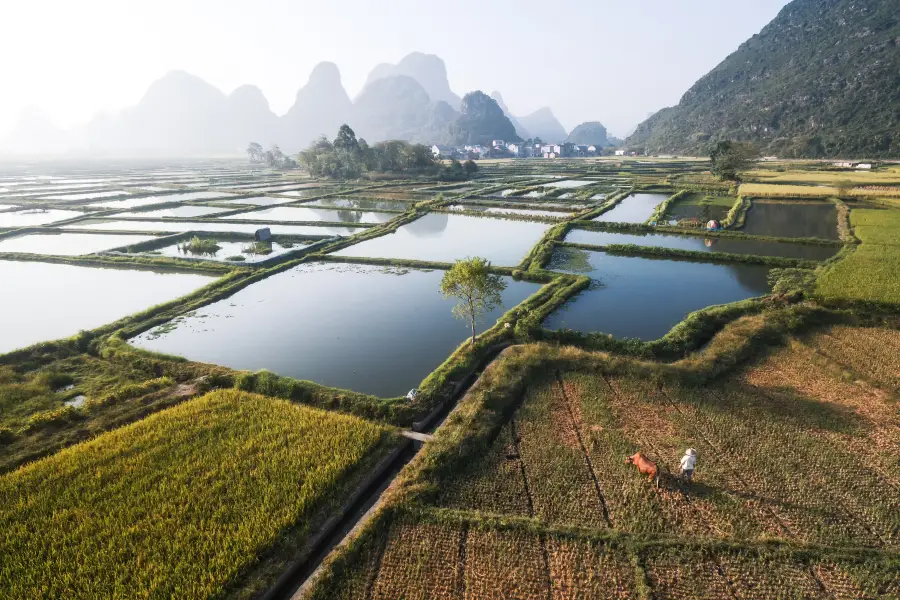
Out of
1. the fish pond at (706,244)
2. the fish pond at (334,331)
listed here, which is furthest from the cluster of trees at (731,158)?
the fish pond at (334,331)

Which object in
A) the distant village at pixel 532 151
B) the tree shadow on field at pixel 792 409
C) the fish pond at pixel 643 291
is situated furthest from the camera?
the distant village at pixel 532 151

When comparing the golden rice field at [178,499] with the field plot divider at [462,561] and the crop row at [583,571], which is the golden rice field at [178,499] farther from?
the field plot divider at [462,561]

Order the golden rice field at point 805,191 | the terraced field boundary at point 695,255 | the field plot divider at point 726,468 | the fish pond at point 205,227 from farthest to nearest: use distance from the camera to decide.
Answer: the golden rice field at point 805,191 < the fish pond at point 205,227 < the terraced field boundary at point 695,255 < the field plot divider at point 726,468

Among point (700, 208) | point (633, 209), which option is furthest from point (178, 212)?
point (700, 208)

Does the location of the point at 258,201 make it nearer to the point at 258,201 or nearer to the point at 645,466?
the point at 258,201

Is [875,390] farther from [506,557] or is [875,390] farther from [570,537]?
[506,557]

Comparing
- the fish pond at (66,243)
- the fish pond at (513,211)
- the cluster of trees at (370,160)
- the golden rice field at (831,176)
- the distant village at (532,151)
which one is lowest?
the fish pond at (66,243)

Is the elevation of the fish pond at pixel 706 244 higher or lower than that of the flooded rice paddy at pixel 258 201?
lower

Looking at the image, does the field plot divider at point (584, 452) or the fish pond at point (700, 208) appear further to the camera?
the fish pond at point (700, 208)
